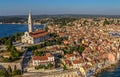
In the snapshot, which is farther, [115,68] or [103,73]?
[115,68]

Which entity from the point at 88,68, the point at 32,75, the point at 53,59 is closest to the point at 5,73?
the point at 32,75

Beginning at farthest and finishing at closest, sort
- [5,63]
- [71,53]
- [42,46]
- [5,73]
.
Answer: [42,46]
[71,53]
[5,63]
[5,73]

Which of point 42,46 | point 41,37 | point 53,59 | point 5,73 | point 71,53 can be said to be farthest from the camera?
point 41,37

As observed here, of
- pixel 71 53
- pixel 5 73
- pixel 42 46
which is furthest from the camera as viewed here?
pixel 42 46

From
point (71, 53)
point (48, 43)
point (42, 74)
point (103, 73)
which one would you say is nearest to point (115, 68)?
point (103, 73)

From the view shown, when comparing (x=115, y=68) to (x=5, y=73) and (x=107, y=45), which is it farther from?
(x=5, y=73)

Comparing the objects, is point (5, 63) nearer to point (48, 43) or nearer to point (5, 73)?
point (5, 73)

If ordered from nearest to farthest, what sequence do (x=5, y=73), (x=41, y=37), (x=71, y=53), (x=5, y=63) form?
(x=5, y=73) < (x=5, y=63) < (x=71, y=53) < (x=41, y=37)

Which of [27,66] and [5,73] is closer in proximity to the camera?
[5,73]
